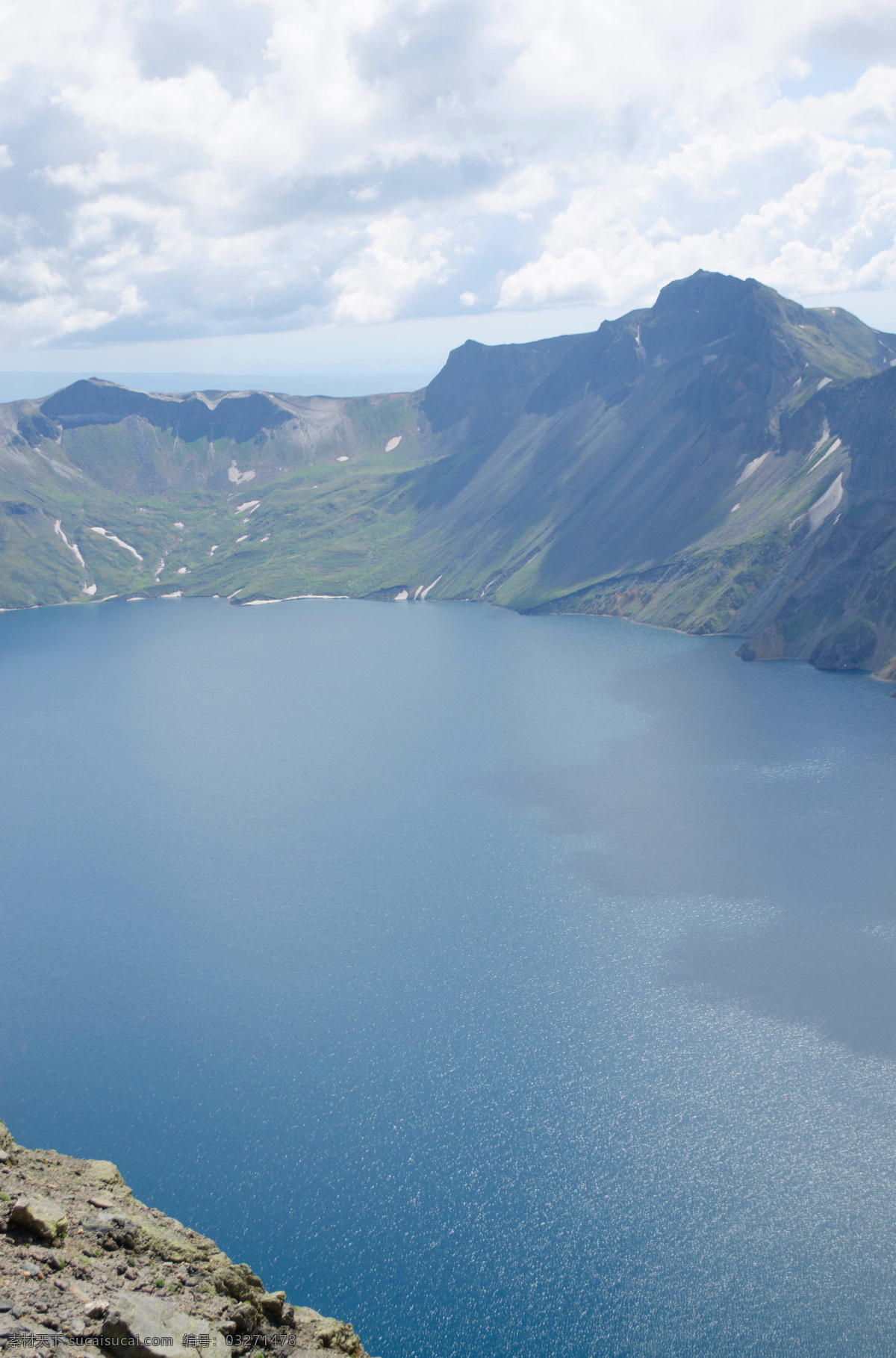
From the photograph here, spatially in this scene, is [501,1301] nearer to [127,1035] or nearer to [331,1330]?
[331,1330]

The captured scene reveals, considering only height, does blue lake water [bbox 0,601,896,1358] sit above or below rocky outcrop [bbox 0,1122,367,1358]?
below

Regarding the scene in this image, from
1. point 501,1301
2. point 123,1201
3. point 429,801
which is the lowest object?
point 501,1301

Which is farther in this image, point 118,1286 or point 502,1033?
point 502,1033

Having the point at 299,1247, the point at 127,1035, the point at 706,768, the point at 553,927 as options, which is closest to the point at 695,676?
the point at 706,768

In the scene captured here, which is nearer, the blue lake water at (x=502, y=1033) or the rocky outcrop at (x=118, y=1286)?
the rocky outcrop at (x=118, y=1286)

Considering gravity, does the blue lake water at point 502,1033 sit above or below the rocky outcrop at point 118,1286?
below
